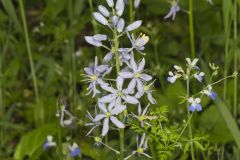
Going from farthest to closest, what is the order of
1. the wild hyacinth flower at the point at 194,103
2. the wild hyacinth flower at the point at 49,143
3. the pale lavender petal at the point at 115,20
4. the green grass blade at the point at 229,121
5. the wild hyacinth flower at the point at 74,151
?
the wild hyacinth flower at the point at 49,143 → the wild hyacinth flower at the point at 74,151 → the green grass blade at the point at 229,121 → the wild hyacinth flower at the point at 194,103 → the pale lavender petal at the point at 115,20

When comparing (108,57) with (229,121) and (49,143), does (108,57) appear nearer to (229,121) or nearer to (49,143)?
(229,121)

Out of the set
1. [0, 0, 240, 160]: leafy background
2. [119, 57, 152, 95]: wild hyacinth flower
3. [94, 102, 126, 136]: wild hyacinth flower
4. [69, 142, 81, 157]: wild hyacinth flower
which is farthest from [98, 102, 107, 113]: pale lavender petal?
[69, 142, 81, 157]: wild hyacinth flower

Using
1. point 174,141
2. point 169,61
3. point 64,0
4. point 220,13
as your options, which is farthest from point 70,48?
point 174,141

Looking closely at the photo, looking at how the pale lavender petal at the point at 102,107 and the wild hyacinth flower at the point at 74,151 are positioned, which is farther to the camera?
the wild hyacinth flower at the point at 74,151

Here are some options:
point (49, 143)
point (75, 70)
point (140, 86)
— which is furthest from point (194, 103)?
point (75, 70)

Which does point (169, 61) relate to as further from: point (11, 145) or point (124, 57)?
point (124, 57)

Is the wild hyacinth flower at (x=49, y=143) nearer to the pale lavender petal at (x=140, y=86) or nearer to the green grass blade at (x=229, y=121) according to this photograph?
the green grass blade at (x=229, y=121)

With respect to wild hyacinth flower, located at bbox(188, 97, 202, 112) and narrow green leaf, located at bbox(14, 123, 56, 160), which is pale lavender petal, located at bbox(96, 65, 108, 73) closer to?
wild hyacinth flower, located at bbox(188, 97, 202, 112)

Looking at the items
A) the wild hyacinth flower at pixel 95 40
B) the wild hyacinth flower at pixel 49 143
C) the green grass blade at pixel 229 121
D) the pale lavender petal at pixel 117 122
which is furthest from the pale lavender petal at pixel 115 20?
the wild hyacinth flower at pixel 49 143
